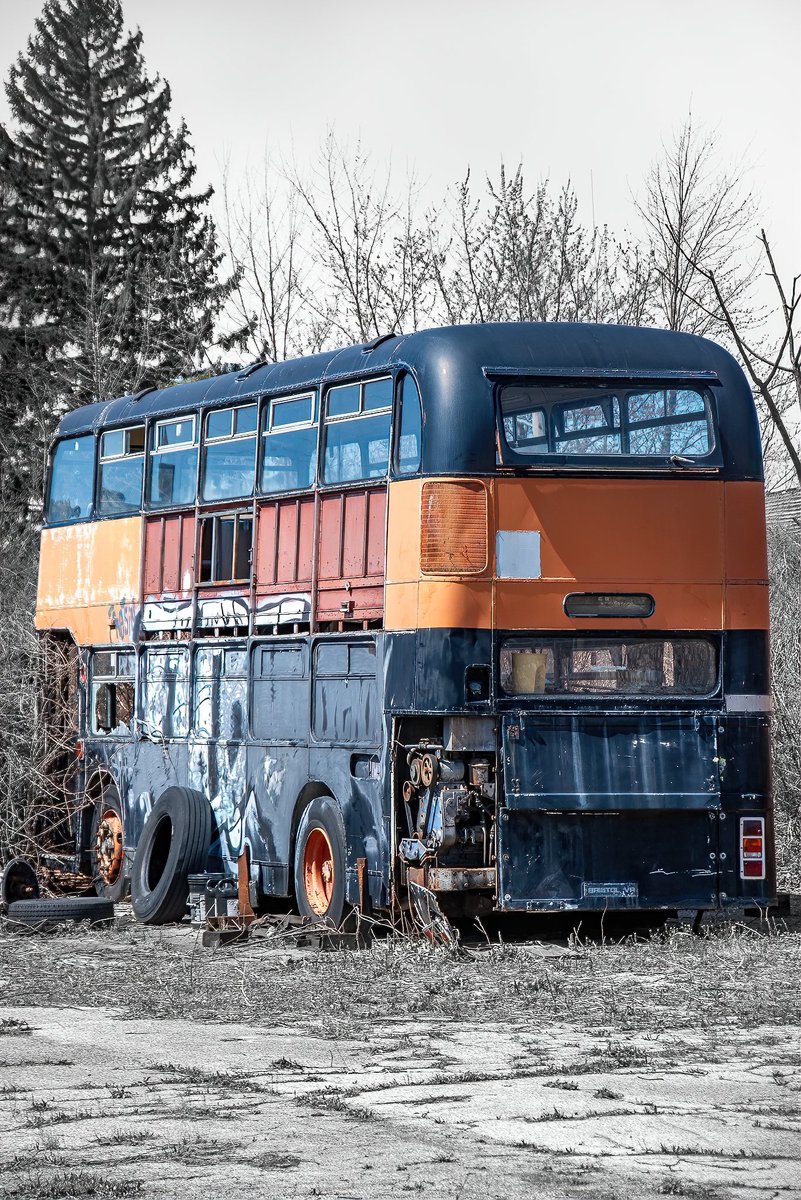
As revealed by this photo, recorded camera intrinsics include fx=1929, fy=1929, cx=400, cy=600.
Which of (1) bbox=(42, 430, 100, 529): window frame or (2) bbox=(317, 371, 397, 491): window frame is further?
(1) bbox=(42, 430, 100, 529): window frame

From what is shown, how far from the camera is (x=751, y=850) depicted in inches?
555

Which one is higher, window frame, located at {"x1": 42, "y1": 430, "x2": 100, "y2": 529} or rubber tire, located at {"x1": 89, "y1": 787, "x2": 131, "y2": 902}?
window frame, located at {"x1": 42, "y1": 430, "x2": 100, "y2": 529}

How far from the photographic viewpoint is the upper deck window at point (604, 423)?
14.1 metres

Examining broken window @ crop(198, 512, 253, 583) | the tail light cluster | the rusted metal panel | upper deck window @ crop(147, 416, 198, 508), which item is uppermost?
upper deck window @ crop(147, 416, 198, 508)

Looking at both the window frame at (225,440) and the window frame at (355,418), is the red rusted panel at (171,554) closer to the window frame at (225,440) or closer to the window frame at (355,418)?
the window frame at (225,440)

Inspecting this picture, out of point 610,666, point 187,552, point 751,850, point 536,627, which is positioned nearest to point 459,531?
point 536,627

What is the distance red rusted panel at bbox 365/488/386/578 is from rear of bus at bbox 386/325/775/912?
235mm

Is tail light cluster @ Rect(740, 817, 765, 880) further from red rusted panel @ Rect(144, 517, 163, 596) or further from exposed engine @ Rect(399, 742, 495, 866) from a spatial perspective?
red rusted panel @ Rect(144, 517, 163, 596)

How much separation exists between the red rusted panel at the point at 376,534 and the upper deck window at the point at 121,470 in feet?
15.3

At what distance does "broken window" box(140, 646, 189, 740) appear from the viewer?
17812 mm

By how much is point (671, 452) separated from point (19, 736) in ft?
26.4

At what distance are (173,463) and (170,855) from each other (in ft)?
12.3

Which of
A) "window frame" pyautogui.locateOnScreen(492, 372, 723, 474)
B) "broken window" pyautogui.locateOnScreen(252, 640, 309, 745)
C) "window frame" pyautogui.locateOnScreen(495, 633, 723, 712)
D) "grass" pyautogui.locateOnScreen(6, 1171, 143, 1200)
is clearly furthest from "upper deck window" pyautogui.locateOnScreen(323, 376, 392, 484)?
"grass" pyautogui.locateOnScreen(6, 1171, 143, 1200)

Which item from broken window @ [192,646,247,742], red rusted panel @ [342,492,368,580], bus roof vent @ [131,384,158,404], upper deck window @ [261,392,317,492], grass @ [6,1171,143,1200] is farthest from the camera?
bus roof vent @ [131,384,158,404]
